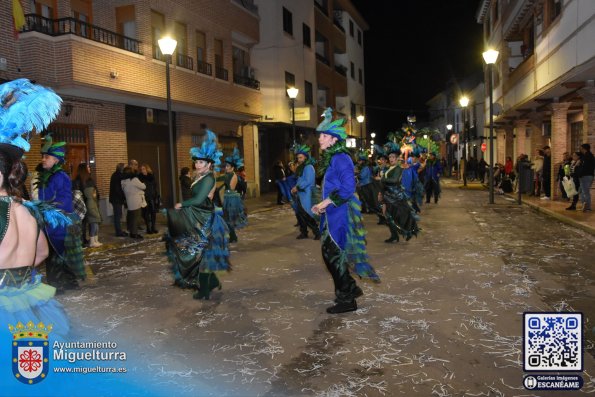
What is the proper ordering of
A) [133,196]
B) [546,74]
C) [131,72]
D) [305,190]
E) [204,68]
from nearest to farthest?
[305,190] < [133,196] < [131,72] < [546,74] < [204,68]

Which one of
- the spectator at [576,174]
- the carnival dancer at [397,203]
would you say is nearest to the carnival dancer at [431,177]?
the spectator at [576,174]

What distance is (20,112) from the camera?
3.15 m

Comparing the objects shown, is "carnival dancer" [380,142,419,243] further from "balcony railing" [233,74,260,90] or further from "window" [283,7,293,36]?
"window" [283,7,293,36]

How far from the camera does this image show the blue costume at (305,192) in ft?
36.4

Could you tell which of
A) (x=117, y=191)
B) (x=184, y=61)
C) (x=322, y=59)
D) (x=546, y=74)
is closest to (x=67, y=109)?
(x=117, y=191)

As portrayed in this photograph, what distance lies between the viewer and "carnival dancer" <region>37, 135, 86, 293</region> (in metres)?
7.11

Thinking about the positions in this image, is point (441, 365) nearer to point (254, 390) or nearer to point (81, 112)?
point (254, 390)

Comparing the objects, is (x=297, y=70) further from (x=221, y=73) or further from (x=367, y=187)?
(x=367, y=187)

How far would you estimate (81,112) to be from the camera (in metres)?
14.7

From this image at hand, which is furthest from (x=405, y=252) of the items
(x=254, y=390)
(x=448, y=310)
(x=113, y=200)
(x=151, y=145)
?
(x=151, y=145)

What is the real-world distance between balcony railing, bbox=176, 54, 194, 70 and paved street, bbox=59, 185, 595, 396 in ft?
31.8

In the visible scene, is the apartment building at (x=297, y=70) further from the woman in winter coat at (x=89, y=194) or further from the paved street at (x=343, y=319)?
the paved street at (x=343, y=319)

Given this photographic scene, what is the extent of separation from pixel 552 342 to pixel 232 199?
845 centimetres
